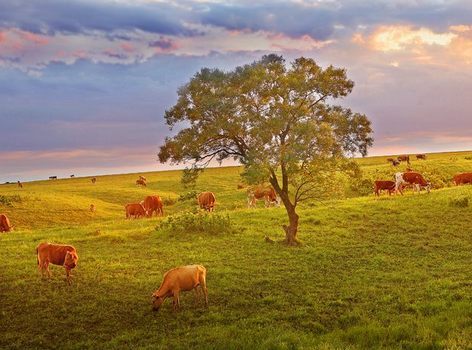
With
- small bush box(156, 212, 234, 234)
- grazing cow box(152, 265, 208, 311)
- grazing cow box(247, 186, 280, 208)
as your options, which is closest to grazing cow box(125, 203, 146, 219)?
grazing cow box(247, 186, 280, 208)

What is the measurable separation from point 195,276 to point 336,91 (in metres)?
16.3

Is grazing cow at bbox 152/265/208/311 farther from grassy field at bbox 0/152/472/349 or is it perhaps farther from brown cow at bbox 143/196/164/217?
brown cow at bbox 143/196/164/217

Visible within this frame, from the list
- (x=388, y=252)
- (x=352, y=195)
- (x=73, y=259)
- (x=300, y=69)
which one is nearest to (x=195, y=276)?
(x=73, y=259)

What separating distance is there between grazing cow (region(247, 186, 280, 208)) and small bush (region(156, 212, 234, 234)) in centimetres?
1361

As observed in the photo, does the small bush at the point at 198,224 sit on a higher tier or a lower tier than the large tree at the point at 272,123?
lower

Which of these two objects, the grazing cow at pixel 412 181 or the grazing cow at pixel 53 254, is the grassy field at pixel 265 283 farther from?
the grazing cow at pixel 412 181

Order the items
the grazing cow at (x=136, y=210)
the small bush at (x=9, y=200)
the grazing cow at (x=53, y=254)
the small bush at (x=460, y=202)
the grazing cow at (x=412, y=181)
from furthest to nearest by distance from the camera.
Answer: the small bush at (x=9, y=200), the grazing cow at (x=136, y=210), the grazing cow at (x=412, y=181), the small bush at (x=460, y=202), the grazing cow at (x=53, y=254)

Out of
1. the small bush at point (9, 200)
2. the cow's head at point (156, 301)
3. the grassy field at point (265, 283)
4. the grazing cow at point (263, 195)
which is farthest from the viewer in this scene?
the small bush at point (9, 200)

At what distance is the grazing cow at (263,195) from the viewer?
45312mm

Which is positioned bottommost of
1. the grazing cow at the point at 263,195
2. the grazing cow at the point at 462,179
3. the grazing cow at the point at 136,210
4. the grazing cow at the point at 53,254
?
the grazing cow at the point at 53,254

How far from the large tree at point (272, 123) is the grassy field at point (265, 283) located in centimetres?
482

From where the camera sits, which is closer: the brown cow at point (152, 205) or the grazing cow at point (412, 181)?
the grazing cow at point (412, 181)

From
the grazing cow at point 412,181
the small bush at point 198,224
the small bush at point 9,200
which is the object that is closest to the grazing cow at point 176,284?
the small bush at point 198,224

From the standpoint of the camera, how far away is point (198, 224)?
31.5 metres
